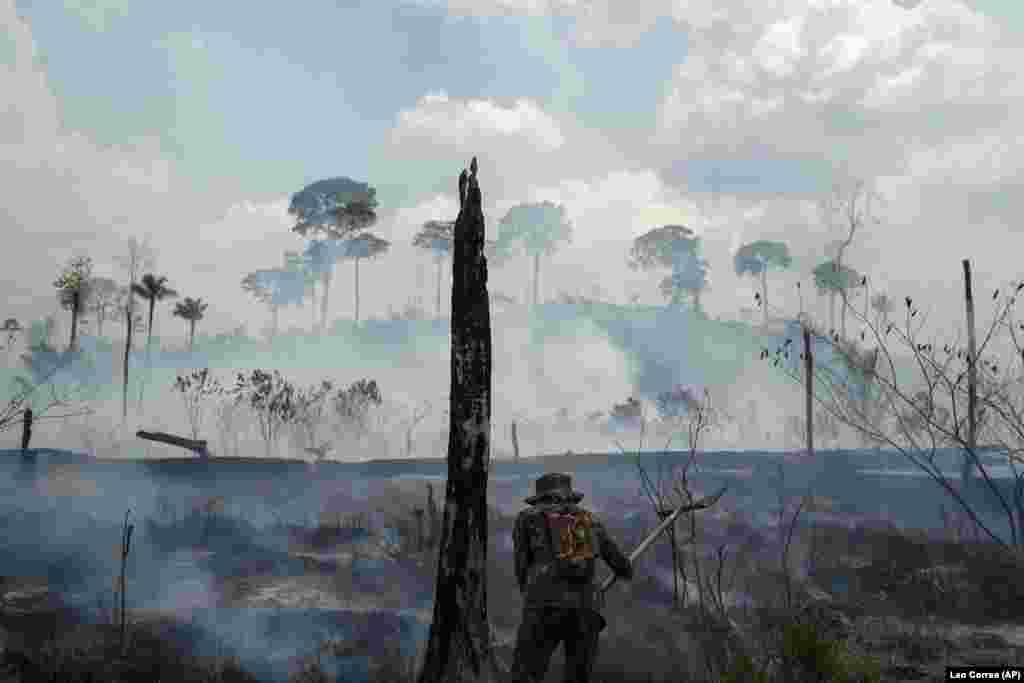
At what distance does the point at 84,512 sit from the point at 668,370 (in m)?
51.4

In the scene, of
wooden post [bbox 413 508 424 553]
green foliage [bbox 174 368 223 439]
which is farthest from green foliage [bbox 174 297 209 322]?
wooden post [bbox 413 508 424 553]

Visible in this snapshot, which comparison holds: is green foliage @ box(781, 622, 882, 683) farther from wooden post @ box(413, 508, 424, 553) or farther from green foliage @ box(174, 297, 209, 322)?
green foliage @ box(174, 297, 209, 322)

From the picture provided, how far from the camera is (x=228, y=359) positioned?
2894 inches

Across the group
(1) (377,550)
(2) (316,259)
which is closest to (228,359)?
(2) (316,259)

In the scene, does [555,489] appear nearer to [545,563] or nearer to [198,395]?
[545,563]

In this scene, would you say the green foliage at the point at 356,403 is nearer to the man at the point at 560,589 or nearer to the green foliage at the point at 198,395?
the green foliage at the point at 198,395

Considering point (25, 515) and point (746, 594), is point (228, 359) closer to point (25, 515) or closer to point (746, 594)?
point (25, 515)

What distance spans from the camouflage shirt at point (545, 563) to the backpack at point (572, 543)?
0.04m

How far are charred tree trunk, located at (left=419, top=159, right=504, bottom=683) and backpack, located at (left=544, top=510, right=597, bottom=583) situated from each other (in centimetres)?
77

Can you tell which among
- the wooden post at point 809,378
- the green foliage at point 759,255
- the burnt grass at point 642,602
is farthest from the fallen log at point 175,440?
the green foliage at point 759,255

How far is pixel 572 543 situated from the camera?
22.7ft

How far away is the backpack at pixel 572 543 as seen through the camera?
6812mm

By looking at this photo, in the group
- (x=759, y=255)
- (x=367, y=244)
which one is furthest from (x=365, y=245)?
(x=759, y=255)

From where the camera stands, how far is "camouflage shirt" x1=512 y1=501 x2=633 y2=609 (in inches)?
268
